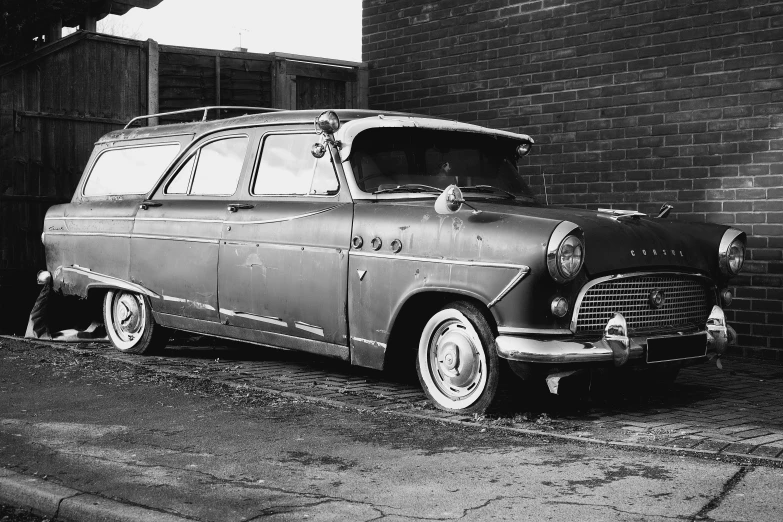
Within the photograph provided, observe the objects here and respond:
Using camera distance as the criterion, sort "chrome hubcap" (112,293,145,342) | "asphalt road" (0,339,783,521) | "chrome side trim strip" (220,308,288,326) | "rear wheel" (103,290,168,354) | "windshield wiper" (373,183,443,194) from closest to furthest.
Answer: "asphalt road" (0,339,783,521)
"windshield wiper" (373,183,443,194)
"chrome side trim strip" (220,308,288,326)
"rear wheel" (103,290,168,354)
"chrome hubcap" (112,293,145,342)

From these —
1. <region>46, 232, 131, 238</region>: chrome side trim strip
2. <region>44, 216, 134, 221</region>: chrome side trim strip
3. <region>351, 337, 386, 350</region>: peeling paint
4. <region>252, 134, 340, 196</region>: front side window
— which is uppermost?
<region>252, 134, 340, 196</region>: front side window

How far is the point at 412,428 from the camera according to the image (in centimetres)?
565

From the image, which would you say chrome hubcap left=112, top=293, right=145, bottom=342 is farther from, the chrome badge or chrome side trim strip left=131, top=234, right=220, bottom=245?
the chrome badge

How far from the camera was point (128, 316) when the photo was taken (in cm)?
861

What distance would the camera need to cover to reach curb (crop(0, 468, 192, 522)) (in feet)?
13.1

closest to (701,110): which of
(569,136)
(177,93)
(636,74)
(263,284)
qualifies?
(636,74)

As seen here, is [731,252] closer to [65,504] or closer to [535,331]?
[535,331]

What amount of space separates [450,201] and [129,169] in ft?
12.6

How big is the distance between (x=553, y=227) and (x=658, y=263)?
2.61 ft

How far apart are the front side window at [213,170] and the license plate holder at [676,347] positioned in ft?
10.8

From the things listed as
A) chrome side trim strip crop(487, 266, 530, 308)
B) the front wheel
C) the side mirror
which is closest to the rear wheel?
the front wheel

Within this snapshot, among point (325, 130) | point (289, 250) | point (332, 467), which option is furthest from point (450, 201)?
point (332, 467)

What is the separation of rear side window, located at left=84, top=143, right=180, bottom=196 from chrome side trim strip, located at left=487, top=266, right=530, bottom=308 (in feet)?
11.8

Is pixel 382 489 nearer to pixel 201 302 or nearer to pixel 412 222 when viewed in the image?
pixel 412 222
